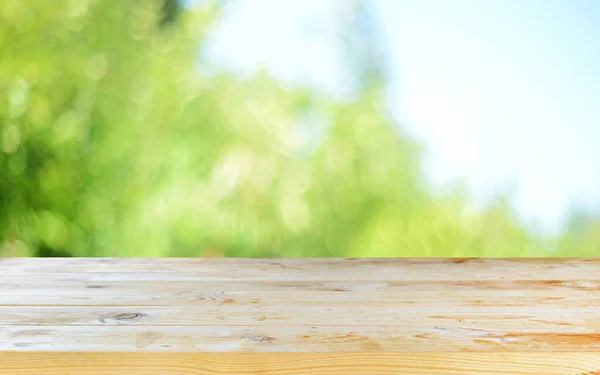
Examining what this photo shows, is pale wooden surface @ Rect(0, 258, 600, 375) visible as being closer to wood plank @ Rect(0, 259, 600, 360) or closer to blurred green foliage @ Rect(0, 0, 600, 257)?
wood plank @ Rect(0, 259, 600, 360)

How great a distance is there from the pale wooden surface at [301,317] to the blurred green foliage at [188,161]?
93 centimetres

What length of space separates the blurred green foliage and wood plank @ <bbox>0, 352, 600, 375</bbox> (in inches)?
64.4

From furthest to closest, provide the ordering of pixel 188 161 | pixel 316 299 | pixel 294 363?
pixel 188 161 < pixel 316 299 < pixel 294 363

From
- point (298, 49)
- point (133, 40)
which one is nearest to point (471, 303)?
point (298, 49)

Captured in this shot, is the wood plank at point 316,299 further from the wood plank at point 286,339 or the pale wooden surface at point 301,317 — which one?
the wood plank at point 286,339

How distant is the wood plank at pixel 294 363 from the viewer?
1015 millimetres

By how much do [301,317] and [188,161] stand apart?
158 centimetres

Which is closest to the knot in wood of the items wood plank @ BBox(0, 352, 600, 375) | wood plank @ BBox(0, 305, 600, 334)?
wood plank @ BBox(0, 305, 600, 334)

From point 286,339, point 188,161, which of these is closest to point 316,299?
point 286,339

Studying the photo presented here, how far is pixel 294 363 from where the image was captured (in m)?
1.02

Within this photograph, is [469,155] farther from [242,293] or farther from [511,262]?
[242,293]

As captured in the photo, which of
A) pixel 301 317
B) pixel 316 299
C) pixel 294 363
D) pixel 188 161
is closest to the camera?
pixel 294 363

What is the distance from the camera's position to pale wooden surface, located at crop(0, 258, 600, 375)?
102cm

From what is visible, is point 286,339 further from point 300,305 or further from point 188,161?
point 188,161
